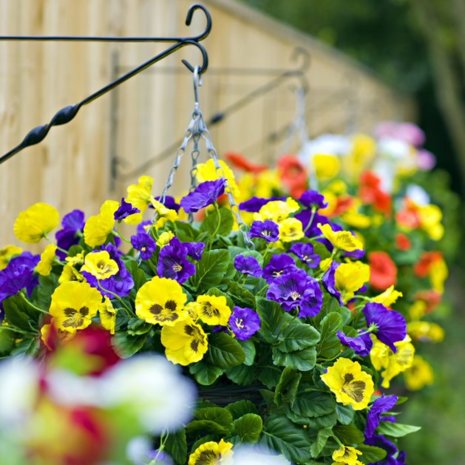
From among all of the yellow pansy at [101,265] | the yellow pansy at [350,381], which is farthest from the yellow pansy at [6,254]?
the yellow pansy at [350,381]

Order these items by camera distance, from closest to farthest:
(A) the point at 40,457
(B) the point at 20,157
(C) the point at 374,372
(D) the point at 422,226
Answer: (A) the point at 40,457
(C) the point at 374,372
(B) the point at 20,157
(D) the point at 422,226

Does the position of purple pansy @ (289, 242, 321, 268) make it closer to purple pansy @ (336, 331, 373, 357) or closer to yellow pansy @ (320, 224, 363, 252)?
yellow pansy @ (320, 224, 363, 252)

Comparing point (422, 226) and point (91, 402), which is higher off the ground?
point (91, 402)

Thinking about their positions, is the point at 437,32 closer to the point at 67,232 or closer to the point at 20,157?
the point at 20,157

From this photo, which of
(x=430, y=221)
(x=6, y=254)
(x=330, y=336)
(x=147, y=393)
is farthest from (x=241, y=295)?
(x=430, y=221)

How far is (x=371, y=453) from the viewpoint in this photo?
1.51m

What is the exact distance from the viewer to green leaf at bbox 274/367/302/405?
142 cm

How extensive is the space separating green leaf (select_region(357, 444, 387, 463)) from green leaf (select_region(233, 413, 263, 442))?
0.22m

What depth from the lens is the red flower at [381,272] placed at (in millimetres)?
2645

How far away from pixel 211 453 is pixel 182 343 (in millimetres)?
167

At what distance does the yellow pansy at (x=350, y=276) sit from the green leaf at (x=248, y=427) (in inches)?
13.3

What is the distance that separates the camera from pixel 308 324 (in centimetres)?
148

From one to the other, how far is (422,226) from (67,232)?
2023 mm

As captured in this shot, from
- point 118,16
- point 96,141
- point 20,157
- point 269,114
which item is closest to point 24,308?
point 20,157
